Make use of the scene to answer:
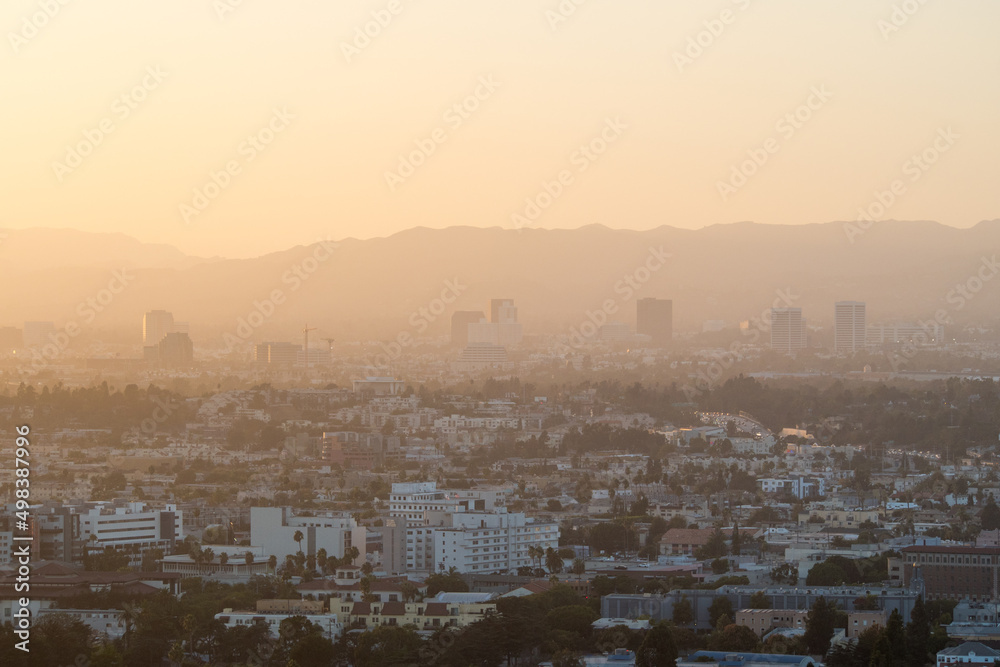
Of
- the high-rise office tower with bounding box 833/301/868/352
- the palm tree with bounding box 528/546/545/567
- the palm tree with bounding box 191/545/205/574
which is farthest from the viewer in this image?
the high-rise office tower with bounding box 833/301/868/352

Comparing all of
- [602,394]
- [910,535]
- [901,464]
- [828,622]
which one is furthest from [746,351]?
[828,622]

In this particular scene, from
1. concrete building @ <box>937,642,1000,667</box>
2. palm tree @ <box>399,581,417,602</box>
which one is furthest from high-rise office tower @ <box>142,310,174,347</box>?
concrete building @ <box>937,642,1000,667</box>

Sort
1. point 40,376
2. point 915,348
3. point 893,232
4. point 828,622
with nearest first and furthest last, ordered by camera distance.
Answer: point 828,622 < point 40,376 < point 915,348 < point 893,232

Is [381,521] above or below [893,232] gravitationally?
below

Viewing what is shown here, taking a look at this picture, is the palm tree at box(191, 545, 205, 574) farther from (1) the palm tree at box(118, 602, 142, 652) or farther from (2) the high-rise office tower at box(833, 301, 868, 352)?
(2) the high-rise office tower at box(833, 301, 868, 352)

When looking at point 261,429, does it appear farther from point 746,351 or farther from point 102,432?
point 746,351

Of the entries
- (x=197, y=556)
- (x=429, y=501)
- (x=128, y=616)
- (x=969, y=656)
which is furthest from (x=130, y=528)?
(x=969, y=656)

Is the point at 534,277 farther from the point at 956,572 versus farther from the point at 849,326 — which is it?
the point at 956,572
